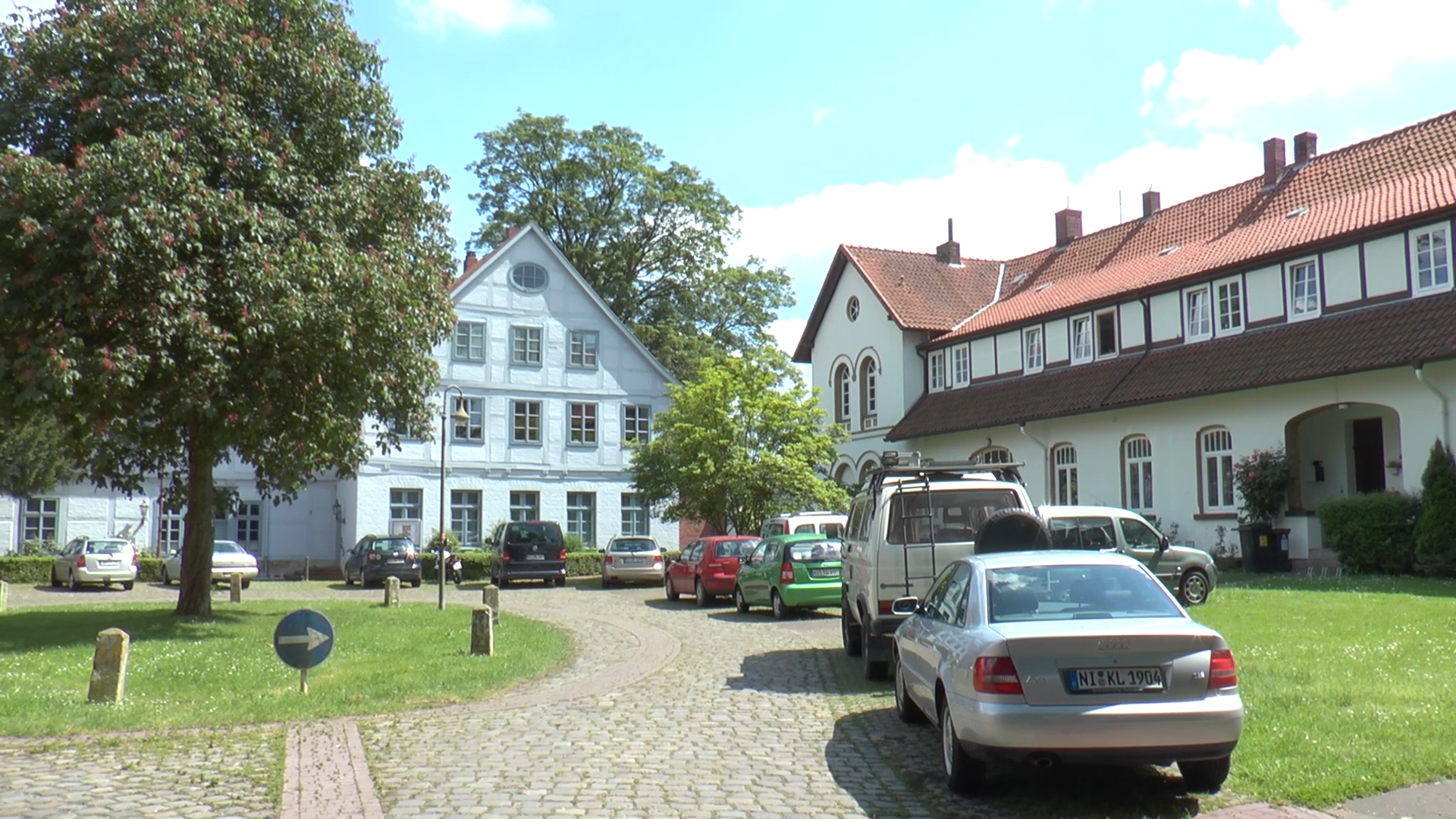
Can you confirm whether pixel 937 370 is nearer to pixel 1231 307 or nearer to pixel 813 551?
pixel 1231 307

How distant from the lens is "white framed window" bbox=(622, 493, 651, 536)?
45.5 meters

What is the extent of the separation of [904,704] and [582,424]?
3550 cm

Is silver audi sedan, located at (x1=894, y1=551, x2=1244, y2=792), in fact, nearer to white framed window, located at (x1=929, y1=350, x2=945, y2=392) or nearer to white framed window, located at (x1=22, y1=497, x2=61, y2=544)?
white framed window, located at (x1=929, y1=350, x2=945, y2=392)

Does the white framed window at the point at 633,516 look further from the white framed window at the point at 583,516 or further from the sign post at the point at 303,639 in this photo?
the sign post at the point at 303,639

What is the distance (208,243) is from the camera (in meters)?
17.7

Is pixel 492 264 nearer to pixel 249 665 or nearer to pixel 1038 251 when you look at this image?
pixel 1038 251

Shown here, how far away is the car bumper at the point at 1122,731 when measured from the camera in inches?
274

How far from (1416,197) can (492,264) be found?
2828 cm

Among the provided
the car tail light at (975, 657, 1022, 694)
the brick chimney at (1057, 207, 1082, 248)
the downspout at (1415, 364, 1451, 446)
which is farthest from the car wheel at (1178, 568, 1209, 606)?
the brick chimney at (1057, 207, 1082, 248)

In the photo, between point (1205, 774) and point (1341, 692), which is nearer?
point (1205, 774)

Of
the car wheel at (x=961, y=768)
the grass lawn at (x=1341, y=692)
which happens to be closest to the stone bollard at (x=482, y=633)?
the grass lawn at (x=1341, y=692)

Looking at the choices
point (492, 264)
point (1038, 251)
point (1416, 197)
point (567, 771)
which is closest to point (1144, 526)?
point (1416, 197)

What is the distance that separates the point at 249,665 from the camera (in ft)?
47.3

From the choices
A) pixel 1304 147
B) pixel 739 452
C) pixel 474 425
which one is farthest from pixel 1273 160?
pixel 474 425
